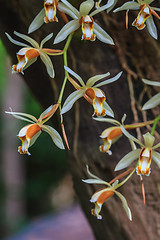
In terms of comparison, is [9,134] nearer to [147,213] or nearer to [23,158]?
[23,158]

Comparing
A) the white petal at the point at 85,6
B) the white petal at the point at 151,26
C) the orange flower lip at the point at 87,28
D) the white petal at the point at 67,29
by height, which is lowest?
the white petal at the point at 151,26

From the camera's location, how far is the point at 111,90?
118 cm

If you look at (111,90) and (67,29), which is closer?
(67,29)

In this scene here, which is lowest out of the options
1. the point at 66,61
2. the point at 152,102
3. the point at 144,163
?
the point at 144,163

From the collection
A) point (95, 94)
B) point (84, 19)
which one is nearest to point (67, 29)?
point (84, 19)

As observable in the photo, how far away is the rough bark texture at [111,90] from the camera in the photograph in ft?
3.68

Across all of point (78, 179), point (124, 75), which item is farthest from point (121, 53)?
point (78, 179)

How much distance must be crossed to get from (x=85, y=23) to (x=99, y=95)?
0.17 m

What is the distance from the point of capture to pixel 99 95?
2.83ft

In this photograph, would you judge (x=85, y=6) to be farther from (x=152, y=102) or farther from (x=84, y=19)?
(x=152, y=102)

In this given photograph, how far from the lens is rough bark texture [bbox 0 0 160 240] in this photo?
3.68 ft

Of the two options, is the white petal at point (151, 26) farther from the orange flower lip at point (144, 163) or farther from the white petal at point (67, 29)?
the orange flower lip at point (144, 163)

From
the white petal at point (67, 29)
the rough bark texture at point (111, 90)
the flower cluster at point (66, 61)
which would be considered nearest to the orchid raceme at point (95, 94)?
the flower cluster at point (66, 61)

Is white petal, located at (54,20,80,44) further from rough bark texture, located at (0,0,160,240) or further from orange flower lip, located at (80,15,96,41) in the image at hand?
rough bark texture, located at (0,0,160,240)
